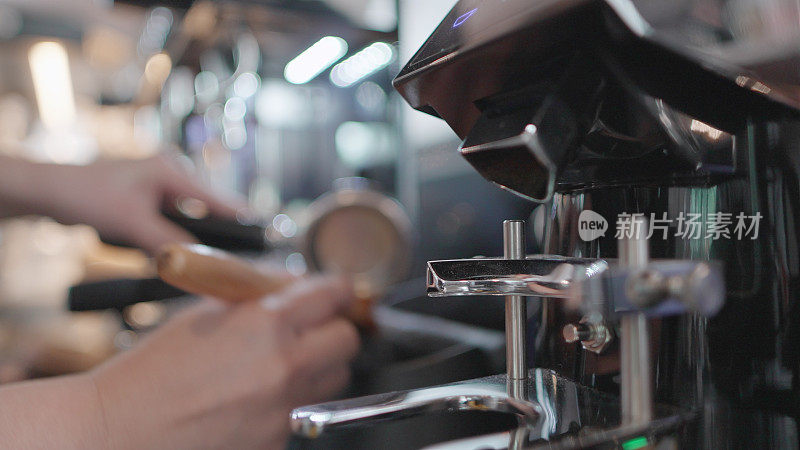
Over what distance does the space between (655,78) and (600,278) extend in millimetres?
80

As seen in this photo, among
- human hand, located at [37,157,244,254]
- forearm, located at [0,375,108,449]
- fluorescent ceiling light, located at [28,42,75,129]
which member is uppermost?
fluorescent ceiling light, located at [28,42,75,129]

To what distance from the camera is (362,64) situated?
3.69 feet

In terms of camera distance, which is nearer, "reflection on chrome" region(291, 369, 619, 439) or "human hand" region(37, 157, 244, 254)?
"reflection on chrome" region(291, 369, 619, 439)

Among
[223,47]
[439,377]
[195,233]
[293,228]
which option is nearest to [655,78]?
[439,377]

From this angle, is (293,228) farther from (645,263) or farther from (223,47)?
(645,263)

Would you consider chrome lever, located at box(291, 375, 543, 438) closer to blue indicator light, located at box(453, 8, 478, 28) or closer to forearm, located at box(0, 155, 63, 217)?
blue indicator light, located at box(453, 8, 478, 28)

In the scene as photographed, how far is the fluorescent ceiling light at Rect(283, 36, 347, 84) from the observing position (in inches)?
41.8

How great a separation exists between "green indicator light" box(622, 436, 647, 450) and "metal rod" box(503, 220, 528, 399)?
0.05 m

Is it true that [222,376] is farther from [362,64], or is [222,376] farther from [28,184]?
[362,64]

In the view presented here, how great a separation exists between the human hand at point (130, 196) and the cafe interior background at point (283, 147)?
0.05 m

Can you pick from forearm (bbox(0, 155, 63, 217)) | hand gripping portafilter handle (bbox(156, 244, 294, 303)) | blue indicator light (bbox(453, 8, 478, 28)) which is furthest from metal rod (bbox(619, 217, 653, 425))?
forearm (bbox(0, 155, 63, 217))

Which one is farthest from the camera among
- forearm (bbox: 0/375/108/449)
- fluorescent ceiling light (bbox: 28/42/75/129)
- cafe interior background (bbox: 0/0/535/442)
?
fluorescent ceiling light (bbox: 28/42/75/129)

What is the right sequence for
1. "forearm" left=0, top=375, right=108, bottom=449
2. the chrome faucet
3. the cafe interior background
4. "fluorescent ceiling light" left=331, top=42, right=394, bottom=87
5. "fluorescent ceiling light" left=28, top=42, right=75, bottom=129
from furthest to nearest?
"fluorescent ceiling light" left=28, top=42, right=75, bottom=129 < "fluorescent ceiling light" left=331, top=42, right=394, bottom=87 < the cafe interior background < "forearm" left=0, top=375, right=108, bottom=449 < the chrome faucet

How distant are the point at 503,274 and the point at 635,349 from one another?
0.05 metres
